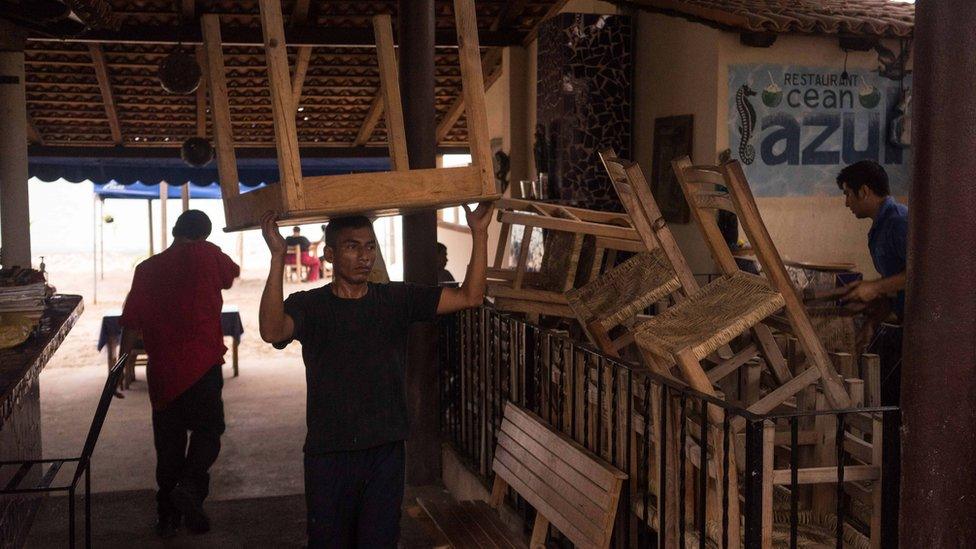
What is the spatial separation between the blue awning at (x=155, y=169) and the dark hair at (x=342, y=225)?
33.0ft

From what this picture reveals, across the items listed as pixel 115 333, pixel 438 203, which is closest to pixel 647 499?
pixel 438 203

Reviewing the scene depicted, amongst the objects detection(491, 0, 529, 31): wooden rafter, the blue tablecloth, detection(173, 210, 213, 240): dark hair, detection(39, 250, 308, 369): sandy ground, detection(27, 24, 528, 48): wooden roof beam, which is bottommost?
detection(39, 250, 308, 369): sandy ground

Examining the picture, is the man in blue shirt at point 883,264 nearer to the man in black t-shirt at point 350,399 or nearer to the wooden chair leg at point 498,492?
the wooden chair leg at point 498,492

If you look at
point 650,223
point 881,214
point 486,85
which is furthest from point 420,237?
point 486,85

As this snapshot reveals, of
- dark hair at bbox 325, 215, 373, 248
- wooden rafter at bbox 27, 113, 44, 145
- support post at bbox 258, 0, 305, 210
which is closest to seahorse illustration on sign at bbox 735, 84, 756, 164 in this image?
dark hair at bbox 325, 215, 373, 248

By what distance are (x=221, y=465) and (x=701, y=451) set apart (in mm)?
4700

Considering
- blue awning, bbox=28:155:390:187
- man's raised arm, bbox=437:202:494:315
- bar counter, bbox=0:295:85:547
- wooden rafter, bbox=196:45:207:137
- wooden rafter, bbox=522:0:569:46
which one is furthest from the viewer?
blue awning, bbox=28:155:390:187

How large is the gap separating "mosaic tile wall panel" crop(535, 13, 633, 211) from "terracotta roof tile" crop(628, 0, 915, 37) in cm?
118

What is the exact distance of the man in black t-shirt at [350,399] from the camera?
3549 millimetres

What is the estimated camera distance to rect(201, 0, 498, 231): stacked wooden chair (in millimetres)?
3113

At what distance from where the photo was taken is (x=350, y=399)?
357 cm

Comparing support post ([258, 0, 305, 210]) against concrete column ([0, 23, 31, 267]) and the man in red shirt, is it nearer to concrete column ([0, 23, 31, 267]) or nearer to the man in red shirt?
the man in red shirt

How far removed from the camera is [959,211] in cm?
296

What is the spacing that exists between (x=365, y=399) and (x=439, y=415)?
2964 mm
